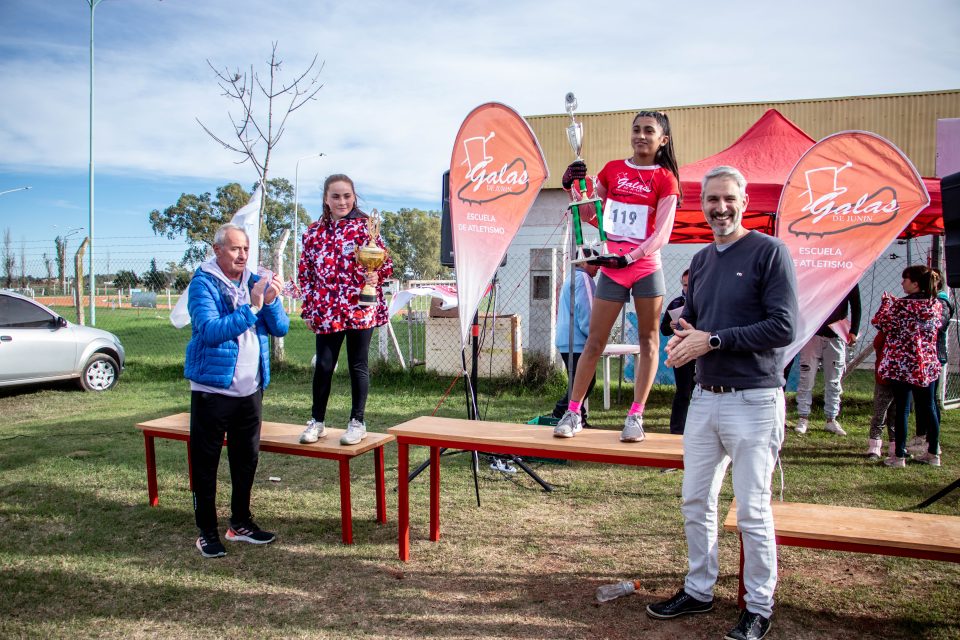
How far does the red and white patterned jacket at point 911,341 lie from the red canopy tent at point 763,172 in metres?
1.74

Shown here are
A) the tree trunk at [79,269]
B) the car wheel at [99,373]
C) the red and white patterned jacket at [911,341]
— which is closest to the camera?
the red and white patterned jacket at [911,341]

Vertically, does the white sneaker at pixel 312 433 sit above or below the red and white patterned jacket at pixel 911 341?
below

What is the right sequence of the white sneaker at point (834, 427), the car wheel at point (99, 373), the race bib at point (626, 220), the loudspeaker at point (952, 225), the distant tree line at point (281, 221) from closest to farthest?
the loudspeaker at point (952, 225)
the race bib at point (626, 220)
the white sneaker at point (834, 427)
the car wheel at point (99, 373)
the distant tree line at point (281, 221)

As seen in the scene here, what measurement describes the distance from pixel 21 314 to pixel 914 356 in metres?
9.88

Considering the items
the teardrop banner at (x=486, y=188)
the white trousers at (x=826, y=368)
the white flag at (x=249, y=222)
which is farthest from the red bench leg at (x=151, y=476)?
the white trousers at (x=826, y=368)

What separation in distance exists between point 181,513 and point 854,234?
16.7 ft

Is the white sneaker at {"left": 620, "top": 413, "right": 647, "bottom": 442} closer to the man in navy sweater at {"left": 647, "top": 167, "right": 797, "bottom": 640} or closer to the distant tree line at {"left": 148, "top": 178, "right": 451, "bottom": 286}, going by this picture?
the man in navy sweater at {"left": 647, "top": 167, "right": 797, "bottom": 640}

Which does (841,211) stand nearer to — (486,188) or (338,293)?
(486,188)

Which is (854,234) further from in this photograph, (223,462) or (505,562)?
(223,462)

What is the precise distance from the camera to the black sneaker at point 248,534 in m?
3.86

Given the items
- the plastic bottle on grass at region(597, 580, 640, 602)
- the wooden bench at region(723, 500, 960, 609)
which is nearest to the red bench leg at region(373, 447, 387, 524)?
the plastic bottle on grass at region(597, 580, 640, 602)

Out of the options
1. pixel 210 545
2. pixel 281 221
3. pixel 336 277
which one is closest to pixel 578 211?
pixel 336 277

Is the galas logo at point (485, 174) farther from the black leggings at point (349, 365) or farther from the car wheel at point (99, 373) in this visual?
the car wheel at point (99, 373)

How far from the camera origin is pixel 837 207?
4930mm
